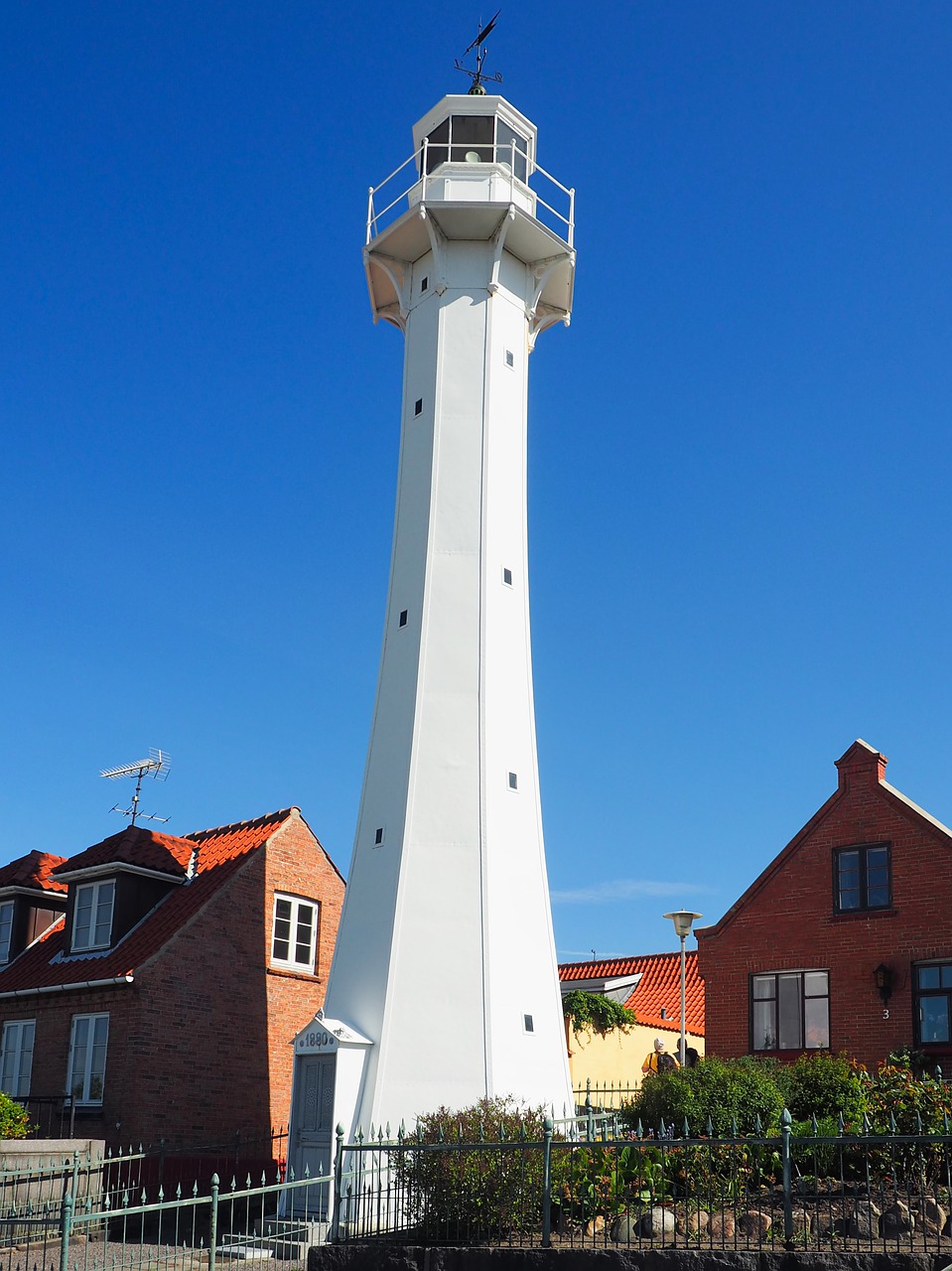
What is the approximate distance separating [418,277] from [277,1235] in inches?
808

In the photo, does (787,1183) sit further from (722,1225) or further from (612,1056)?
(612,1056)

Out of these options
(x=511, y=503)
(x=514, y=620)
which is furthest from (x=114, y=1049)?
(x=511, y=503)

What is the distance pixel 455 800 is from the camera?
24.6m

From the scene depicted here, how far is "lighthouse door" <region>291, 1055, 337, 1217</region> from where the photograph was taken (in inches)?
876

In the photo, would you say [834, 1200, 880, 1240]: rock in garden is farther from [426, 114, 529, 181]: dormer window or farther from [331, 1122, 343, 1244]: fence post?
[426, 114, 529, 181]: dormer window

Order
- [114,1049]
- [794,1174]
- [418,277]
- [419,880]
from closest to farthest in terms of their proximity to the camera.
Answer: [794,1174] < [419,880] < [114,1049] < [418,277]

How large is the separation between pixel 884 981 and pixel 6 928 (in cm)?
2072

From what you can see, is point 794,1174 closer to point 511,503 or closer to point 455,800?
point 455,800

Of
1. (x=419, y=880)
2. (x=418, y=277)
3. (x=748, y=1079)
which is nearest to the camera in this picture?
(x=748, y=1079)

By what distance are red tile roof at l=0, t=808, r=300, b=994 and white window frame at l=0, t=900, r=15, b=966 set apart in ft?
1.70

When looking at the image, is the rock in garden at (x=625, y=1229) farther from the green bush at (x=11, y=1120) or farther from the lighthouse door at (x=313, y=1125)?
the green bush at (x=11, y=1120)

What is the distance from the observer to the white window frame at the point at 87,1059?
2603 centimetres

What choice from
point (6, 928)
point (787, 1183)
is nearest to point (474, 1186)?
point (787, 1183)

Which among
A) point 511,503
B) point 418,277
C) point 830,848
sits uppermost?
point 418,277
